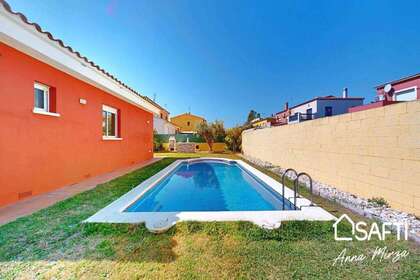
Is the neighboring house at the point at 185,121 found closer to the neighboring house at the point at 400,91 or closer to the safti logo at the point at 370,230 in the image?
the neighboring house at the point at 400,91

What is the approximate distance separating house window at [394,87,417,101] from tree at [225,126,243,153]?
15.6m

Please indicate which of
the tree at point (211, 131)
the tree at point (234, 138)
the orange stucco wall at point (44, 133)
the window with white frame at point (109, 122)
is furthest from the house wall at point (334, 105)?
the orange stucco wall at point (44, 133)

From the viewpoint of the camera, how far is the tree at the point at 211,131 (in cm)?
2723

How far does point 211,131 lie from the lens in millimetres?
27250

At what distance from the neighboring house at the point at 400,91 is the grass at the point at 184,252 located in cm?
1826

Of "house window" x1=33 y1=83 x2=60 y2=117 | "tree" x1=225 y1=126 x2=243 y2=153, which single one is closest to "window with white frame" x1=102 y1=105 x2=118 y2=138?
"house window" x1=33 y1=83 x2=60 y2=117

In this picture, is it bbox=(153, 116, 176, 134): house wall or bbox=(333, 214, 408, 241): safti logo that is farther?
bbox=(153, 116, 176, 134): house wall

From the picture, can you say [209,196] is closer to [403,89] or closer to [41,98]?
[41,98]

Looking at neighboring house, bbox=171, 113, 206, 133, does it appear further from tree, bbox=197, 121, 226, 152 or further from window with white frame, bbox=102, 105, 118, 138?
window with white frame, bbox=102, 105, 118, 138

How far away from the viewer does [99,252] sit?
3.28m

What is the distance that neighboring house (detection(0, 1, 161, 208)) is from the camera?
5281 mm

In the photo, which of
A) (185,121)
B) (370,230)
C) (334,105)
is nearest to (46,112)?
(370,230)

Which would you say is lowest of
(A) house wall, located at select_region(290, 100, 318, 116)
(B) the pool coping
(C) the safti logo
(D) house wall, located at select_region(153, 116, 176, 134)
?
(C) the safti logo

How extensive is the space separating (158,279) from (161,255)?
53cm
